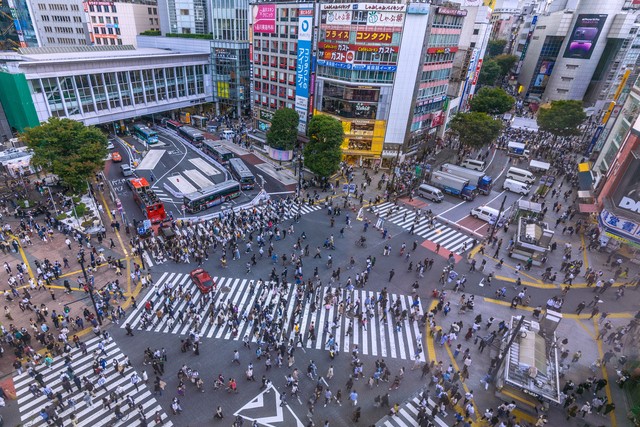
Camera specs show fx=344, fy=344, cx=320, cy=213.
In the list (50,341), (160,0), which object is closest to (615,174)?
(50,341)

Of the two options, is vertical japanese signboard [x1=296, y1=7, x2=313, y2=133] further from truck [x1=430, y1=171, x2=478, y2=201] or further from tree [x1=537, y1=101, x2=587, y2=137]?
tree [x1=537, y1=101, x2=587, y2=137]

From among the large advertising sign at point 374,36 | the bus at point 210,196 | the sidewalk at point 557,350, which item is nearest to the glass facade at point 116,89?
the bus at point 210,196

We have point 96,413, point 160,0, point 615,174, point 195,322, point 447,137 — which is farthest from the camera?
point 160,0

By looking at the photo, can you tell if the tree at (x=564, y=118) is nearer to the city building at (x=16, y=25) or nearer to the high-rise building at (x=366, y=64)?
the high-rise building at (x=366, y=64)

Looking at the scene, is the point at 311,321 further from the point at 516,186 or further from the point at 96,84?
the point at 96,84

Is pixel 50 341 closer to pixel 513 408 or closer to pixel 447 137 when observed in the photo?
pixel 513 408

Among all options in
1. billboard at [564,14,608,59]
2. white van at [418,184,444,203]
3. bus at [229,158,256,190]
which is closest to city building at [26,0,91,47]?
bus at [229,158,256,190]
